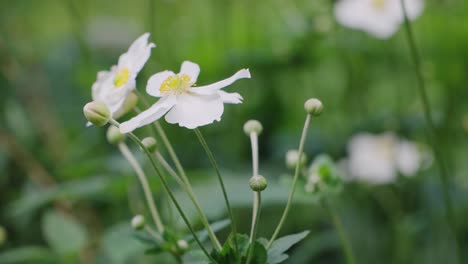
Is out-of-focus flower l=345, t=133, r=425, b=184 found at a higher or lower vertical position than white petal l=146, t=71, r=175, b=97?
higher

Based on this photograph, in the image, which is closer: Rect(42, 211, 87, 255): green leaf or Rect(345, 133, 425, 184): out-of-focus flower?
Result: Rect(42, 211, 87, 255): green leaf

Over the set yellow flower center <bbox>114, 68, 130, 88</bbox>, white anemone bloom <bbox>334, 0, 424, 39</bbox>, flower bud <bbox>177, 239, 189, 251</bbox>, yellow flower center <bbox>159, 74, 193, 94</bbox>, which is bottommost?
flower bud <bbox>177, 239, 189, 251</bbox>

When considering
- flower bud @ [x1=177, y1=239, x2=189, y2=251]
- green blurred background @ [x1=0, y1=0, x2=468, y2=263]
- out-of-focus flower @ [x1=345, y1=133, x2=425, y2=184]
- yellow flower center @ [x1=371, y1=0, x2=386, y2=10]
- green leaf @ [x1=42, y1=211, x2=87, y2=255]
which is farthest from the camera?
yellow flower center @ [x1=371, y1=0, x2=386, y2=10]

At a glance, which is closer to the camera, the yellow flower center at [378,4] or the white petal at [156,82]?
the white petal at [156,82]

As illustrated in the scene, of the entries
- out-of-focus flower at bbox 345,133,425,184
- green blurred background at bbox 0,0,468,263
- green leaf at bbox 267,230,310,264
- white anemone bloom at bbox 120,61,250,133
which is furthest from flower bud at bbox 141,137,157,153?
out-of-focus flower at bbox 345,133,425,184

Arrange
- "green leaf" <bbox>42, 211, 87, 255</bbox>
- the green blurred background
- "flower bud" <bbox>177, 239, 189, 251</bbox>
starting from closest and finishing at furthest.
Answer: "flower bud" <bbox>177, 239, 189, 251</bbox> → "green leaf" <bbox>42, 211, 87, 255</bbox> → the green blurred background

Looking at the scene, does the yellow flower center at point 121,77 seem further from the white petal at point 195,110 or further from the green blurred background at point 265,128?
the green blurred background at point 265,128

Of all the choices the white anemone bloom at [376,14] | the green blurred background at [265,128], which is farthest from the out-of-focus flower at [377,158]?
the white anemone bloom at [376,14]

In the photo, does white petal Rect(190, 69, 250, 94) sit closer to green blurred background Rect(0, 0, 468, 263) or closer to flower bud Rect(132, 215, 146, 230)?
flower bud Rect(132, 215, 146, 230)

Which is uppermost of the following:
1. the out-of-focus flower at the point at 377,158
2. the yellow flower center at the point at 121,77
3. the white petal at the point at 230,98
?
the out-of-focus flower at the point at 377,158
